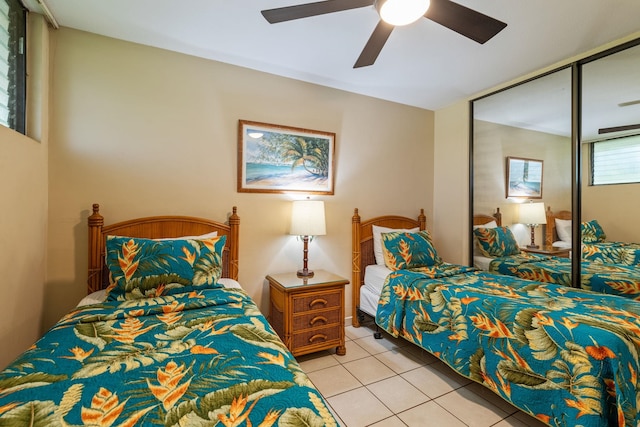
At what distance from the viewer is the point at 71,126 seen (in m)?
2.00

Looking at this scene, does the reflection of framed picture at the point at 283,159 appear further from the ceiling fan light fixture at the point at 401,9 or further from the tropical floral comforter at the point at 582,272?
the tropical floral comforter at the point at 582,272

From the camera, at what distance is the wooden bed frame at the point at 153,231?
1987 millimetres

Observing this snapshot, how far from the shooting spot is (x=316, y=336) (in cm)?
230

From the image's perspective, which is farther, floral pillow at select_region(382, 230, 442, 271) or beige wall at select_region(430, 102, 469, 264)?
beige wall at select_region(430, 102, 469, 264)

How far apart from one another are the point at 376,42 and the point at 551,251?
230 cm

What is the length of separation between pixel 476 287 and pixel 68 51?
3.39m

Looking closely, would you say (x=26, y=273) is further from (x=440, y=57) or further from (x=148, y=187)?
(x=440, y=57)

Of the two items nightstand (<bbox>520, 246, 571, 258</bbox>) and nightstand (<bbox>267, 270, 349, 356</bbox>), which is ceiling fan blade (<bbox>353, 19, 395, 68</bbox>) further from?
nightstand (<bbox>520, 246, 571, 258</bbox>)

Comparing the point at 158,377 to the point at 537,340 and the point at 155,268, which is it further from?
the point at 537,340

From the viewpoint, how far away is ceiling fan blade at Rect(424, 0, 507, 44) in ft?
4.60

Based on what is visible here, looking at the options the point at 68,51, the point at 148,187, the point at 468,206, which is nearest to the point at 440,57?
the point at 468,206

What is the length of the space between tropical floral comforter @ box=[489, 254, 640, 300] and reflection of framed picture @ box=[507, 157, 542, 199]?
59 centimetres

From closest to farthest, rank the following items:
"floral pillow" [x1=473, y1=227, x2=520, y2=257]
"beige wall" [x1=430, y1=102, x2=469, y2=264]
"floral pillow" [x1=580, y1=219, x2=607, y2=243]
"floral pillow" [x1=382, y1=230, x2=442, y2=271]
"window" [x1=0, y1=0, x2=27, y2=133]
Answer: "window" [x1=0, y1=0, x2=27, y2=133], "floral pillow" [x1=580, y1=219, x2=607, y2=243], "floral pillow" [x1=382, y1=230, x2=442, y2=271], "floral pillow" [x1=473, y1=227, x2=520, y2=257], "beige wall" [x1=430, y1=102, x2=469, y2=264]

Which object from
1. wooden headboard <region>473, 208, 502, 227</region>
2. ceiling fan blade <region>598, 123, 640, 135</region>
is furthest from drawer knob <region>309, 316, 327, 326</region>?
ceiling fan blade <region>598, 123, 640, 135</region>
